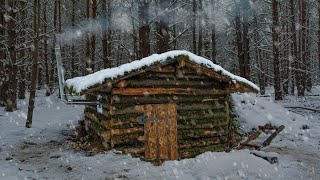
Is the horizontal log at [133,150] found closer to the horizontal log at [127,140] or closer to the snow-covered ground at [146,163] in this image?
the horizontal log at [127,140]

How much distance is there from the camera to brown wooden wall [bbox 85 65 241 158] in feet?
35.4

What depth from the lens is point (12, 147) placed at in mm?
12445

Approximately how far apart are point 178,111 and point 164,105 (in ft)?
2.12

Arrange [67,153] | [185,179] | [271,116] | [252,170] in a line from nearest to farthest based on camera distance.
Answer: [185,179]
[252,170]
[67,153]
[271,116]

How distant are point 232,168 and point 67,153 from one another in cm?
534

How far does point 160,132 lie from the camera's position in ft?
37.5

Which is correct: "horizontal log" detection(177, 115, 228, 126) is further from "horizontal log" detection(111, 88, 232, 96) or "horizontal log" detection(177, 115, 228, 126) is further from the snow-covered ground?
the snow-covered ground

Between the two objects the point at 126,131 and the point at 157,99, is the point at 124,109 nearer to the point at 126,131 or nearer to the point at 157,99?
the point at 126,131

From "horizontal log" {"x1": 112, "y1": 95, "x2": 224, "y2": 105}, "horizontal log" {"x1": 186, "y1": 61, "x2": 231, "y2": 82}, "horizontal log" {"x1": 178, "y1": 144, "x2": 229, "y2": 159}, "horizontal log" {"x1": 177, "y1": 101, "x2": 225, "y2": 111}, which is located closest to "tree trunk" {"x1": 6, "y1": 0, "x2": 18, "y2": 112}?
"horizontal log" {"x1": 112, "y1": 95, "x2": 224, "y2": 105}

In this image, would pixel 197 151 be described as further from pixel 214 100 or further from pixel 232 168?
pixel 232 168

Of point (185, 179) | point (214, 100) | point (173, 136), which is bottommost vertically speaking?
point (185, 179)

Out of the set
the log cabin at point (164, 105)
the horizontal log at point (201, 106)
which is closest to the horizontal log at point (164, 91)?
the log cabin at point (164, 105)

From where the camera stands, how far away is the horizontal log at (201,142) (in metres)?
11.8

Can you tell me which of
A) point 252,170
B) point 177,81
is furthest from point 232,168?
point 177,81
